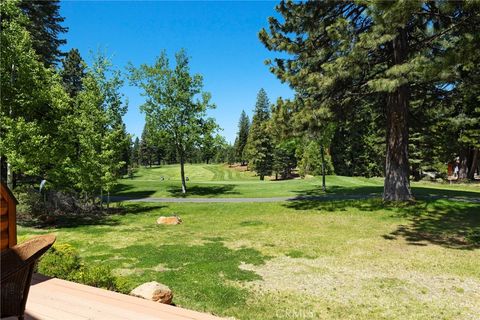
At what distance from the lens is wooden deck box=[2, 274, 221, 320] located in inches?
194

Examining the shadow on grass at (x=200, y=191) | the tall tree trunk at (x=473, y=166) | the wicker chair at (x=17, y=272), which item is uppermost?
the tall tree trunk at (x=473, y=166)

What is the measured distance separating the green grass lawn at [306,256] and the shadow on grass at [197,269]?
26mm

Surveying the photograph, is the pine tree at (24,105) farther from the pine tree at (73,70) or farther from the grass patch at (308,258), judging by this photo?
the pine tree at (73,70)

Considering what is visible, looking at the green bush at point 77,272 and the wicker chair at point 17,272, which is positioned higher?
the wicker chair at point 17,272

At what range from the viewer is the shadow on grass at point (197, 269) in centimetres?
741

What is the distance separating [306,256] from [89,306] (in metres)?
7.09

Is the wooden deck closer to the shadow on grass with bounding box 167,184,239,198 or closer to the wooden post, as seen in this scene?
the wooden post

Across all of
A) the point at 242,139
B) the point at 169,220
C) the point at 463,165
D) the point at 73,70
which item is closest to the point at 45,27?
the point at 73,70

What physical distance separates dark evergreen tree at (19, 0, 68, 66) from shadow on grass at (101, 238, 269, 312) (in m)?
18.8

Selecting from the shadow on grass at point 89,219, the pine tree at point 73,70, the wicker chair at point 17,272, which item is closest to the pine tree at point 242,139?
the pine tree at point 73,70

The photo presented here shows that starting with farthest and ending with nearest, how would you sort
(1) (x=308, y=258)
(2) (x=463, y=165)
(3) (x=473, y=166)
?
1. (2) (x=463, y=165)
2. (3) (x=473, y=166)
3. (1) (x=308, y=258)

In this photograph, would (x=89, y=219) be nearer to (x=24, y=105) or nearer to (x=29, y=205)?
(x=29, y=205)

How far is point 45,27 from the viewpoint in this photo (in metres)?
29.7

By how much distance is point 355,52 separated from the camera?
15227mm
